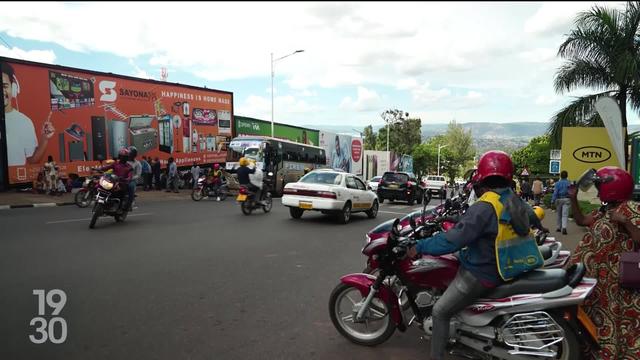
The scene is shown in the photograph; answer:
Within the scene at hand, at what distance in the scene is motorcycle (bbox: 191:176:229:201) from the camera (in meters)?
20.5

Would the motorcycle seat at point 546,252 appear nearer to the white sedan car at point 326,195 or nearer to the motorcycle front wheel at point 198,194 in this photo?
the white sedan car at point 326,195

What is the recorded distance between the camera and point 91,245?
8484 mm

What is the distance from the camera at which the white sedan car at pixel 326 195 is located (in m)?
13.3

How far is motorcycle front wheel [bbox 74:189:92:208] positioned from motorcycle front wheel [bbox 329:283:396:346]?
13.4m

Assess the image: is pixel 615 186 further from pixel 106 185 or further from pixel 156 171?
pixel 156 171

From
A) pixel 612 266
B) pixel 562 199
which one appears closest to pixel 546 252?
pixel 612 266

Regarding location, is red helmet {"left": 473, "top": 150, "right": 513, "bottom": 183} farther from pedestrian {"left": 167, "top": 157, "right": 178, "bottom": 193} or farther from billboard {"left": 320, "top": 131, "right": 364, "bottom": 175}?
billboard {"left": 320, "top": 131, "right": 364, "bottom": 175}

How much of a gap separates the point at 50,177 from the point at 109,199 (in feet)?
34.3

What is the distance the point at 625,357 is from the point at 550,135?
16505mm

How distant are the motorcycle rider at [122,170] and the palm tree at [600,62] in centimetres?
1468

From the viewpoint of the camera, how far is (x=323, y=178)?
13906mm

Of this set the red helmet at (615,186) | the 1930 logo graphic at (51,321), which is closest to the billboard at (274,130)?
the 1930 logo graphic at (51,321)

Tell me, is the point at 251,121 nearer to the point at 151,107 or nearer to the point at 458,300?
the point at 151,107

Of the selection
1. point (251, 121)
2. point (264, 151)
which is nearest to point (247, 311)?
point (264, 151)
